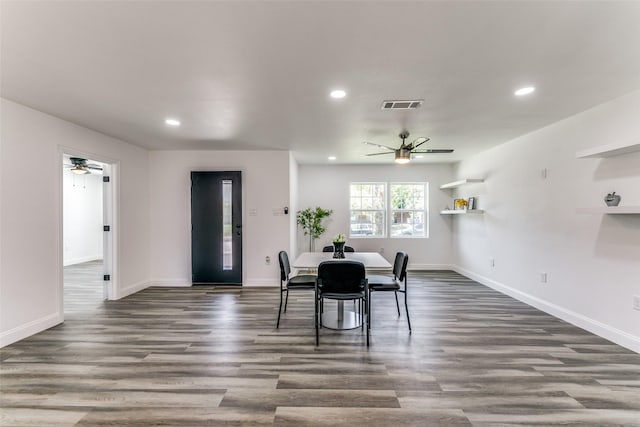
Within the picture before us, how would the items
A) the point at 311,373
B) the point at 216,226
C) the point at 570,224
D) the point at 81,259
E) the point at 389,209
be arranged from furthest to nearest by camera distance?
the point at 81,259 < the point at 389,209 < the point at 216,226 < the point at 570,224 < the point at 311,373

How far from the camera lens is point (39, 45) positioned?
2014 mm

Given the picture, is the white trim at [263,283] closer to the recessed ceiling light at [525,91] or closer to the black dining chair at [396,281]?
the black dining chair at [396,281]

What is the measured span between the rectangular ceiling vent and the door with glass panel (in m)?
3.09

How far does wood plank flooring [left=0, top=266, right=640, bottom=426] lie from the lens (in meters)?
1.98

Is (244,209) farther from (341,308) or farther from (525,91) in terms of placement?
(525,91)

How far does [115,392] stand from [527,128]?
5303mm

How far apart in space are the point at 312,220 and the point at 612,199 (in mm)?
4875

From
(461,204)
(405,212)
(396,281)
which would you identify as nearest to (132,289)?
(396,281)

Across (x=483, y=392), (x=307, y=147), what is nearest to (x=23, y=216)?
(x=307, y=147)

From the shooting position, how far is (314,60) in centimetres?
222

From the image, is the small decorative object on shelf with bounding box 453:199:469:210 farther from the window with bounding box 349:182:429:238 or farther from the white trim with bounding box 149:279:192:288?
the white trim with bounding box 149:279:192:288

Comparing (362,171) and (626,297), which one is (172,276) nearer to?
(362,171)

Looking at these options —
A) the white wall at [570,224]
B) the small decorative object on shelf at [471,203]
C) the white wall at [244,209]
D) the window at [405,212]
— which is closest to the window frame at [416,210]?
the window at [405,212]

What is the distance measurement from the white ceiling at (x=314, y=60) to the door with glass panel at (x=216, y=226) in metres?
1.67
